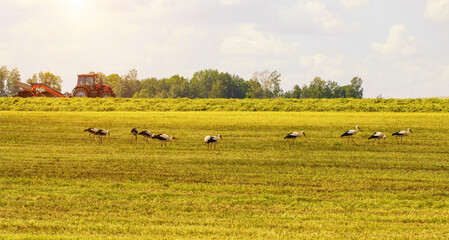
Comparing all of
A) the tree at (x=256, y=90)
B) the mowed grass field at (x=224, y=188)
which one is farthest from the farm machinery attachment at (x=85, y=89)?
the tree at (x=256, y=90)

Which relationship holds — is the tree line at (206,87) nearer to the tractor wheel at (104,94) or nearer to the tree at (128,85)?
the tree at (128,85)

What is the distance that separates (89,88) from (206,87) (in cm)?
8443

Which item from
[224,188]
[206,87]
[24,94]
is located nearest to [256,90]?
[206,87]

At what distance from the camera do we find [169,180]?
52.1ft

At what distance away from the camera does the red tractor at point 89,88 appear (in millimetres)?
59375

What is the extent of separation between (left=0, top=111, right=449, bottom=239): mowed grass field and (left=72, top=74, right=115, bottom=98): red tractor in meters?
32.2

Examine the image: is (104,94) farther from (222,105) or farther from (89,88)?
(222,105)

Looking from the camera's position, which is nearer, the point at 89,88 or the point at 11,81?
the point at 89,88

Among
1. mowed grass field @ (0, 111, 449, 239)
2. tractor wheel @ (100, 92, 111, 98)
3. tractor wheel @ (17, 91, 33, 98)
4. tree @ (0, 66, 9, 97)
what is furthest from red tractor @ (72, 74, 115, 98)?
tree @ (0, 66, 9, 97)

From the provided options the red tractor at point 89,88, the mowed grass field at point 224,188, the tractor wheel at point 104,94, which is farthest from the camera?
the tractor wheel at point 104,94

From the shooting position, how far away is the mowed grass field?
1053cm

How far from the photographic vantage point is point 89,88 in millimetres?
59875

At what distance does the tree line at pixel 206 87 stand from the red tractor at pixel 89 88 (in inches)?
1478

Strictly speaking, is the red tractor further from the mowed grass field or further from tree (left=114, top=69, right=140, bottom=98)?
tree (left=114, top=69, right=140, bottom=98)
